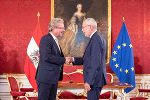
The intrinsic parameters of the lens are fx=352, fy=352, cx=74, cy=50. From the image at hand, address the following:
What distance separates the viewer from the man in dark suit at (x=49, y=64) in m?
3.90

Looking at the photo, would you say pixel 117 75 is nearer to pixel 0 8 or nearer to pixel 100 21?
pixel 100 21

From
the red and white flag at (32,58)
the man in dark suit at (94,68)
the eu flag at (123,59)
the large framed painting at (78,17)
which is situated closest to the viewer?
the man in dark suit at (94,68)

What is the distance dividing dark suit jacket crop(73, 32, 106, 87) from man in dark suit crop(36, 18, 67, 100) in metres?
0.31

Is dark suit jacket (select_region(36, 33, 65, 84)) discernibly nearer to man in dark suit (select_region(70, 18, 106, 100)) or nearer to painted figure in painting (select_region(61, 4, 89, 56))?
man in dark suit (select_region(70, 18, 106, 100))

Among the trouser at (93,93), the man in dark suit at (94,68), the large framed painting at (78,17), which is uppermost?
the large framed painting at (78,17)

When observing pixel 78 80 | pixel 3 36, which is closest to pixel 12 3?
pixel 3 36

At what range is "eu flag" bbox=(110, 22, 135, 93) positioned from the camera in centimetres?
716

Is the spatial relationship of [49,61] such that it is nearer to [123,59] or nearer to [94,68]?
[94,68]

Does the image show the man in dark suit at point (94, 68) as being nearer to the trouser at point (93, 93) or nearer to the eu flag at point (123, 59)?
the trouser at point (93, 93)

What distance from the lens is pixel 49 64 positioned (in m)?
3.96

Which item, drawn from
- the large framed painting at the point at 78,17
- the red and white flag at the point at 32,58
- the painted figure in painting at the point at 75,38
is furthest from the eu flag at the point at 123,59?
the red and white flag at the point at 32,58

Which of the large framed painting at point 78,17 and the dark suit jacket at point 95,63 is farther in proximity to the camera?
the large framed painting at point 78,17

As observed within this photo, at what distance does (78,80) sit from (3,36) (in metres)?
1.92

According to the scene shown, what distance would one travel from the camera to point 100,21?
7.57 meters
